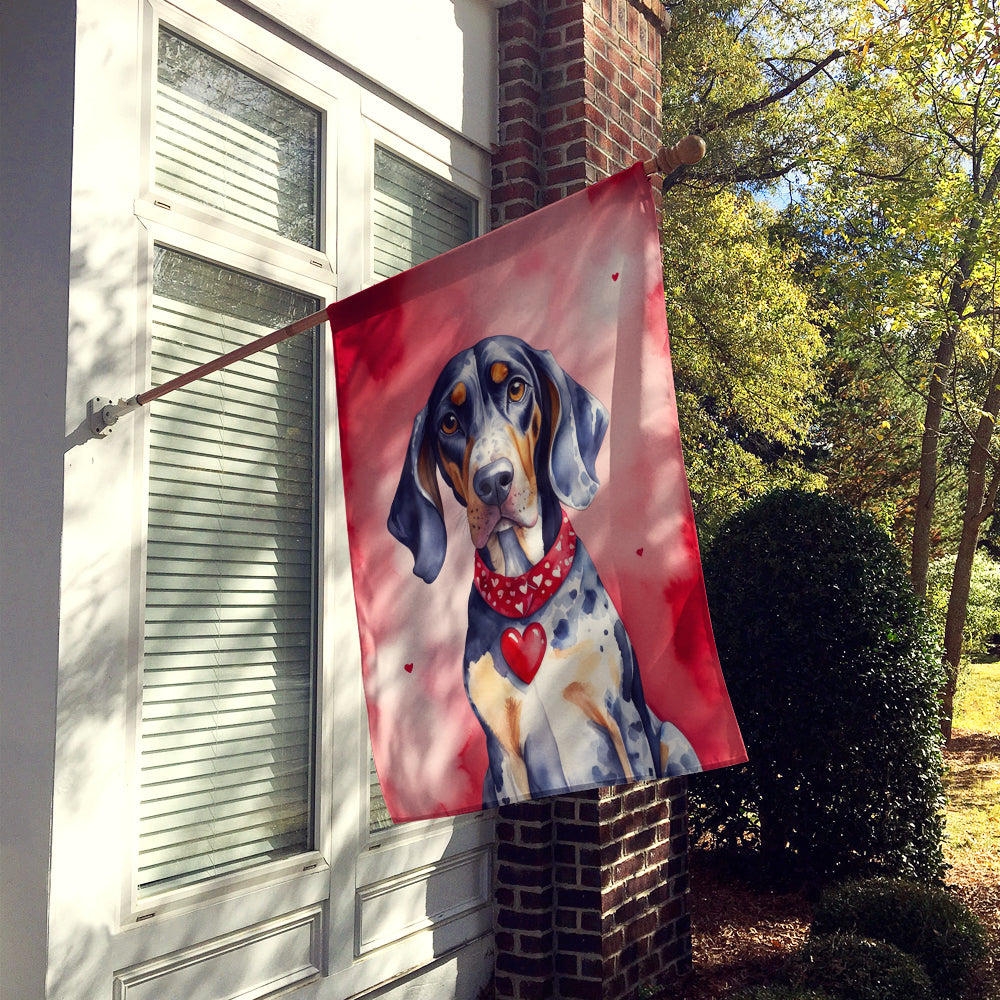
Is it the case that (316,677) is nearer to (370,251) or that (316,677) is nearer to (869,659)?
(370,251)

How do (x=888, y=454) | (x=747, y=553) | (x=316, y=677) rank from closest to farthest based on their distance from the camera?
(x=316, y=677) < (x=747, y=553) < (x=888, y=454)

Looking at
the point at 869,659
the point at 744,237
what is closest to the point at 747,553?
the point at 869,659

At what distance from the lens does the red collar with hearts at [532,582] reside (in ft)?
8.22

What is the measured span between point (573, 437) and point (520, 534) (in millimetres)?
280

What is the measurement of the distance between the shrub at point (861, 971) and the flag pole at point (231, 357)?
334 cm

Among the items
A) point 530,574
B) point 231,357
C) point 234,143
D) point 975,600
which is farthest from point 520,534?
point 975,600

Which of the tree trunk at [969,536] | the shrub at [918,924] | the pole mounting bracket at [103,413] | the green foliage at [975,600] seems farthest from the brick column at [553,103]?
the green foliage at [975,600]

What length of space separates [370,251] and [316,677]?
168 centimetres

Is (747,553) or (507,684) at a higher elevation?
(747,553)

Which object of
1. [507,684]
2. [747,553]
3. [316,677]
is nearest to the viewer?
[507,684]

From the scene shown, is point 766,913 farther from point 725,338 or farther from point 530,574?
point 725,338

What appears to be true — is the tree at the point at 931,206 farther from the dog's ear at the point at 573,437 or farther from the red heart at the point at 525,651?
the red heart at the point at 525,651

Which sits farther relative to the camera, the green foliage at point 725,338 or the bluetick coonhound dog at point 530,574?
the green foliage at point 725,338

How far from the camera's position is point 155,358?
3.17 m
